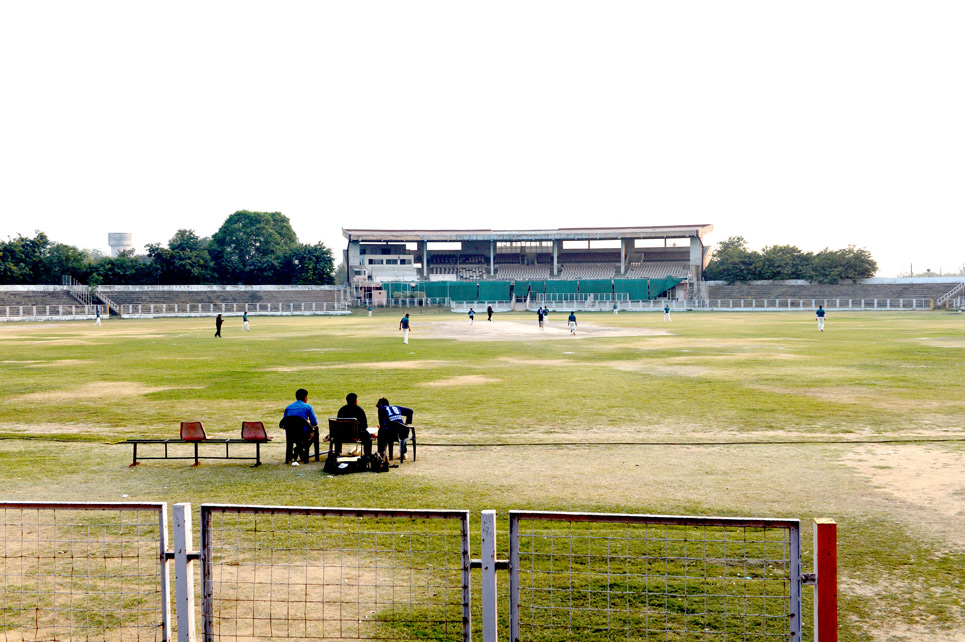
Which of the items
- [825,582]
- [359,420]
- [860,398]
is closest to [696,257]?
[860,398]

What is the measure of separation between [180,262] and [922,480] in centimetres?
10639

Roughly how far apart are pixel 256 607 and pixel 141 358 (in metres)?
29.7

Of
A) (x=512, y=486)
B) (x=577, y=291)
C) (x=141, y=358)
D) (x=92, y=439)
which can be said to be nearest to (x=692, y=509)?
Result: (x=512, y=486)

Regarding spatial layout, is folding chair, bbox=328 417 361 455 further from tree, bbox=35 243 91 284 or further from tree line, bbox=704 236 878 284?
tree line, bbox=704 236 878 284

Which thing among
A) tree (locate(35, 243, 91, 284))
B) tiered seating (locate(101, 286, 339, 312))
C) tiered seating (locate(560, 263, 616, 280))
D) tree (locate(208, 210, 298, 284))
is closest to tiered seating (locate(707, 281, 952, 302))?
tiered seating (locate(560, 263, 616, 280))

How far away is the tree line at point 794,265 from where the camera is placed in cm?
10912

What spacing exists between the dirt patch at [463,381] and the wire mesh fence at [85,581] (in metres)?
14.1

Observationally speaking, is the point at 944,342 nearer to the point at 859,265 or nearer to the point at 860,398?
the point at 860,398

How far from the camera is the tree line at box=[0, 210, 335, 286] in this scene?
316 feet

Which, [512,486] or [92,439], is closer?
[512,486]

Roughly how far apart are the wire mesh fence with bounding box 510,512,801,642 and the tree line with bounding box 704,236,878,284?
365 ft

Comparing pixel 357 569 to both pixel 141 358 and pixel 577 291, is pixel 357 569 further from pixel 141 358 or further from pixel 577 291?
pixel 577 291

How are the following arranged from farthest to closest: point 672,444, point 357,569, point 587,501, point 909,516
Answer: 1. point 672,444
2. point 587,501
3. point 909,516
4. point 357,569

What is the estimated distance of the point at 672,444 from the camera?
14938mm
